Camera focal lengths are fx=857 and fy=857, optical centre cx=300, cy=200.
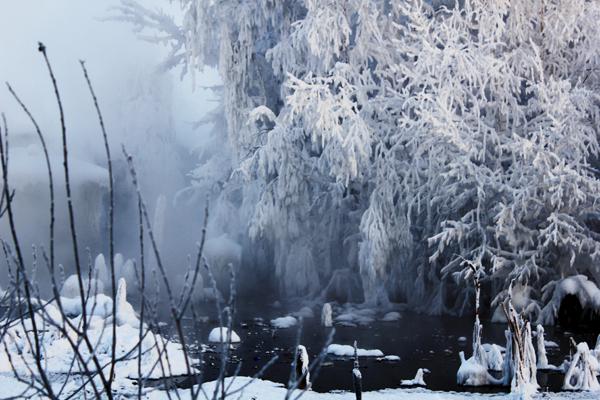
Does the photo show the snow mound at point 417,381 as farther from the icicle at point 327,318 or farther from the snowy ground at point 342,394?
the icicle at point 327,318

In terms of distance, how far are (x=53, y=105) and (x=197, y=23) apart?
8.78m

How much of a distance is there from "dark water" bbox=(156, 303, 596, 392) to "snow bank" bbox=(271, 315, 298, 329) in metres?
0.17

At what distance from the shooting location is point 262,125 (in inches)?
688

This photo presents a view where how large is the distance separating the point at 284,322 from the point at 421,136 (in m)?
3.85

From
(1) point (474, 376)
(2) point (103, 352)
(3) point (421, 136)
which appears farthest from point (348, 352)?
(3) point (421, 136)

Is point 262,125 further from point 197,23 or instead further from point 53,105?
point 53,105

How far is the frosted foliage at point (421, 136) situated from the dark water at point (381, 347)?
1224 millimetres

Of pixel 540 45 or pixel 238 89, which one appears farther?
pixel 238 89

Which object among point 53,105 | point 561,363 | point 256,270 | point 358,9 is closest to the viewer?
point 561,363

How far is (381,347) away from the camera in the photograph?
36.3 feet

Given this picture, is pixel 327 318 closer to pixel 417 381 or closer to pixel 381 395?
pixel 417 381

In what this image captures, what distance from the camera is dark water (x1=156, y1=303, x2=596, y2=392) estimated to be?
8852 millimetres

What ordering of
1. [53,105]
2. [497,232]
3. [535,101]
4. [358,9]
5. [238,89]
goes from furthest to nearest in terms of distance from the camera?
[53,105], [238,89], [358,9], [535,101], [497,232]

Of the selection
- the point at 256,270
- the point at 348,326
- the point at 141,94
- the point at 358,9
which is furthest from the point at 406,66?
the point at 141,94
